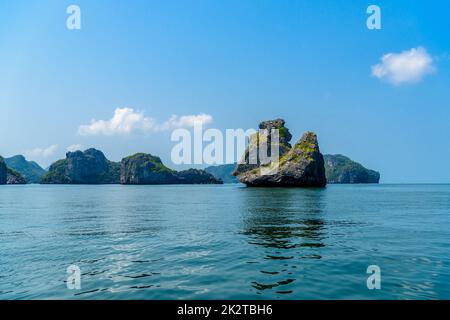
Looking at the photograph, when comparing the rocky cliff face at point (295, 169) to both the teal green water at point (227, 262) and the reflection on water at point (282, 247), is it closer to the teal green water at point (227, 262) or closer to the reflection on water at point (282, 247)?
the reflection on water at point (282, 247)

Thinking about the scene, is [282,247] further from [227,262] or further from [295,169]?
[295,169]

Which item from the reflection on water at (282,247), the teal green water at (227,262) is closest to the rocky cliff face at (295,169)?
the reflection on water at (282,247)

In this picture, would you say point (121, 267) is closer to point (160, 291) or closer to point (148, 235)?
point (160, 291)

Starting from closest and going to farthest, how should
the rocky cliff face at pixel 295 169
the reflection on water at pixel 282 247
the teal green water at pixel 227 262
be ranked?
the teal green water at pixel 227 262 → the reflection on water at pixel 282 247 → the rocky cliff face at pixel 295 169

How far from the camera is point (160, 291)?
13.9 m

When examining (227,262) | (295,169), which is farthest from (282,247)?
(295,169)

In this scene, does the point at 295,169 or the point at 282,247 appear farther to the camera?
the point at 295,169

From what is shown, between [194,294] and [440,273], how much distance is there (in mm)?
13040

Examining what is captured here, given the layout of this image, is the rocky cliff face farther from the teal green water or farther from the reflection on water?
the teal green water

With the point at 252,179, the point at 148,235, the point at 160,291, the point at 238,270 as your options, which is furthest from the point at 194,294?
the point at 252,179

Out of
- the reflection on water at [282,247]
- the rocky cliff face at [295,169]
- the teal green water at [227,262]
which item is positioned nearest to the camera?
the teal green water at [227,262]

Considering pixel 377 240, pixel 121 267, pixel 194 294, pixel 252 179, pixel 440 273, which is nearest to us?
pixel 194 294

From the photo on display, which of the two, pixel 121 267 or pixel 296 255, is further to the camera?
pixel 296 255
